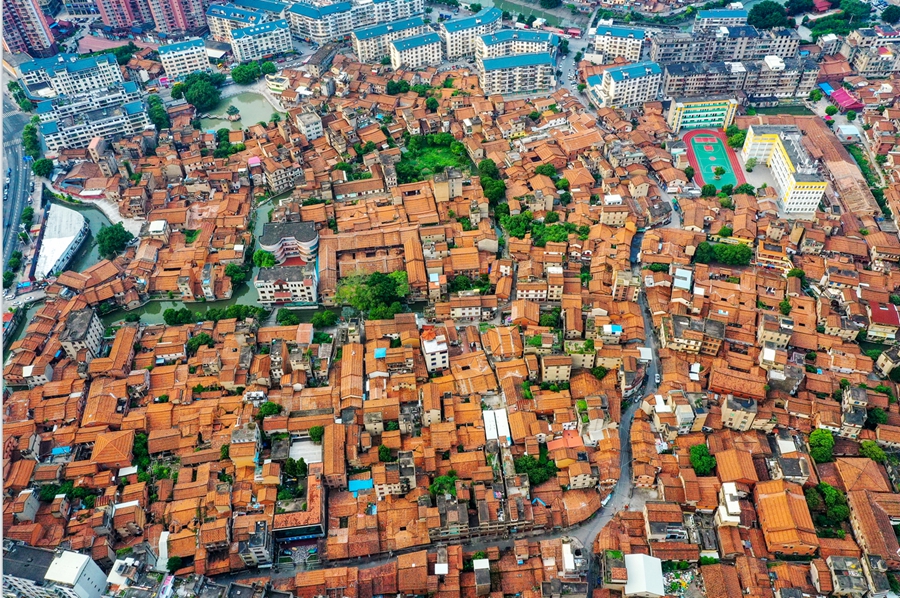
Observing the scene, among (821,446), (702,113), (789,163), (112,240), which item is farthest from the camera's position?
(702,113)

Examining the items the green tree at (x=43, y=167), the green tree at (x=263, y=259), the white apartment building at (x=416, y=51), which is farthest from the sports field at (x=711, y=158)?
the green tree at (x=43, y=167)

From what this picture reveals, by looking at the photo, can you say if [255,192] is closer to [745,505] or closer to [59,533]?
[59,533]

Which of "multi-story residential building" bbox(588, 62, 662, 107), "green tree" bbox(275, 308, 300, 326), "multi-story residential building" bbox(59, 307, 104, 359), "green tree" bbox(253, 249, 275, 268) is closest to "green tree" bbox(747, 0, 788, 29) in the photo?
"multi-story residential building" bbox(588, 62, 662, 107)

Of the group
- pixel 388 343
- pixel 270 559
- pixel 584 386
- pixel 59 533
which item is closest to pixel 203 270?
pixel 388 343

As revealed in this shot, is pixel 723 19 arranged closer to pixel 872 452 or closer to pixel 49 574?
pixel 872 452

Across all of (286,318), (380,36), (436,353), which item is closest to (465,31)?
(380,36)

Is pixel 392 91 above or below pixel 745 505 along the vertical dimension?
above

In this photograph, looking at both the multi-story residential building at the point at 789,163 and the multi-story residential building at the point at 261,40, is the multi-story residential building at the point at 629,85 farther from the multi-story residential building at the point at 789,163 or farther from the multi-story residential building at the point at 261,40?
the multi-story residential building at the point at 261,40
